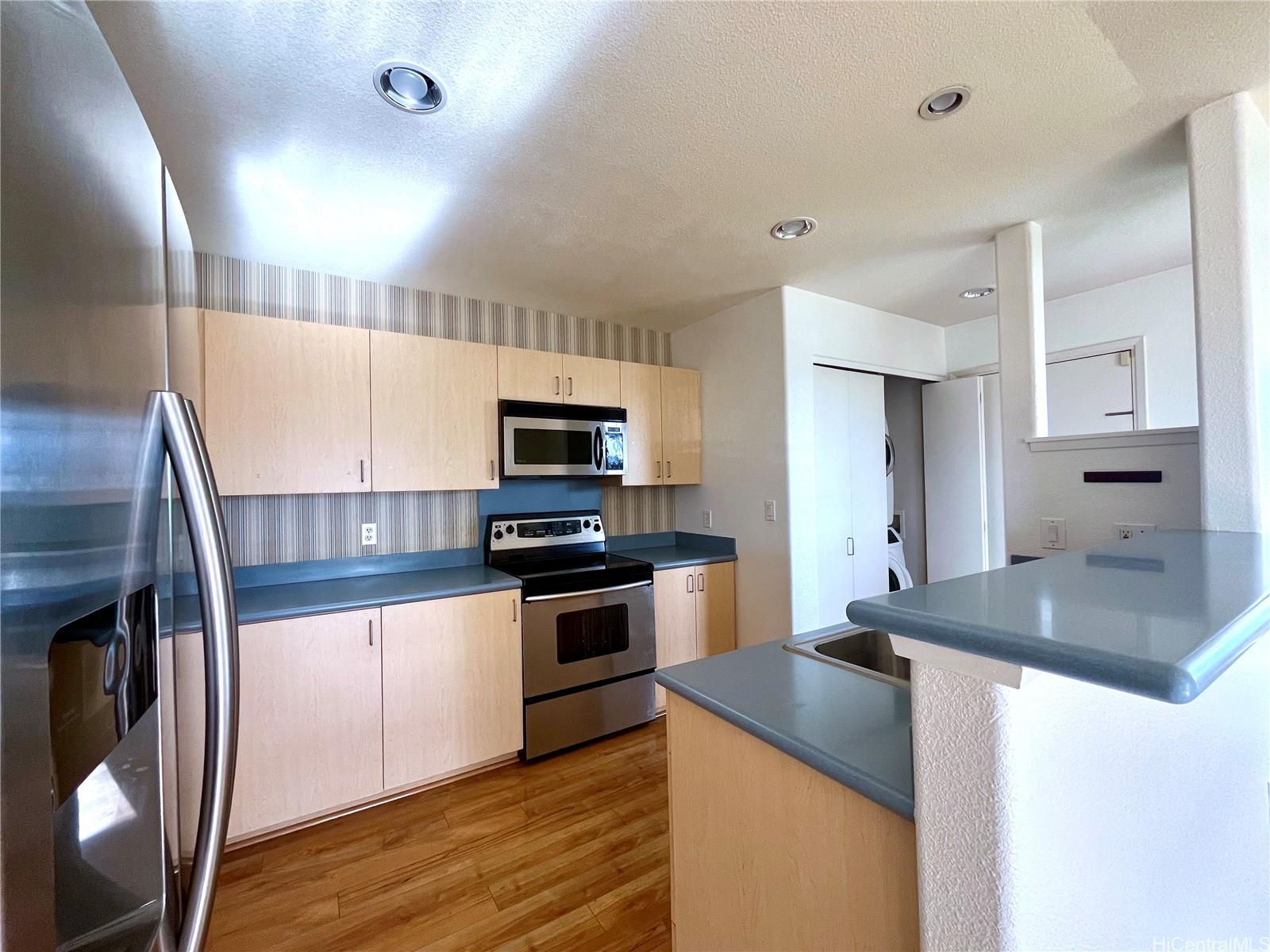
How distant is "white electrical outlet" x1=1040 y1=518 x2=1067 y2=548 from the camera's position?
1990 millimetres

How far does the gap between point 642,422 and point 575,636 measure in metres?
1.32

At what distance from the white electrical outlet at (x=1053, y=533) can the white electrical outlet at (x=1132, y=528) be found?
0.16 m

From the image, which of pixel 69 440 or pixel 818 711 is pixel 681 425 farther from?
pixel 69 440

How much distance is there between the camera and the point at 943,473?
3.63 meters

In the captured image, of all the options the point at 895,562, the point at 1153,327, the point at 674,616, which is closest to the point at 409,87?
the point at 674,616

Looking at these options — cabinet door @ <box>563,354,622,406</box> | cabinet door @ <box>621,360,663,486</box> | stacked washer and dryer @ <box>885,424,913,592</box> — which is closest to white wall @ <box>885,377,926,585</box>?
stacked washer and dryer @ <box>885,424,913,592</box>

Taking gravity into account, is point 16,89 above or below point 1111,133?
below

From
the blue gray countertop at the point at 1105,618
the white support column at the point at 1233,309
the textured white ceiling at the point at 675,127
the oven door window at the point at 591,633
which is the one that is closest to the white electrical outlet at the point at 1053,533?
the white support column at the point at 1233,309

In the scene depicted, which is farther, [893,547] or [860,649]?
[893,547]

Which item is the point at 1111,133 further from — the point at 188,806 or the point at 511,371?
the point at 188,806

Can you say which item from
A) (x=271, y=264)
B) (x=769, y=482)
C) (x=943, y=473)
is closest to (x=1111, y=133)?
(x=769, y=482)

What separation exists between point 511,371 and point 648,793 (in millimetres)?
2079

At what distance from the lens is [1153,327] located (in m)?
2.68

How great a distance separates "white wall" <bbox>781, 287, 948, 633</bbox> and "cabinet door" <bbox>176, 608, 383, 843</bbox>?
2.07m
